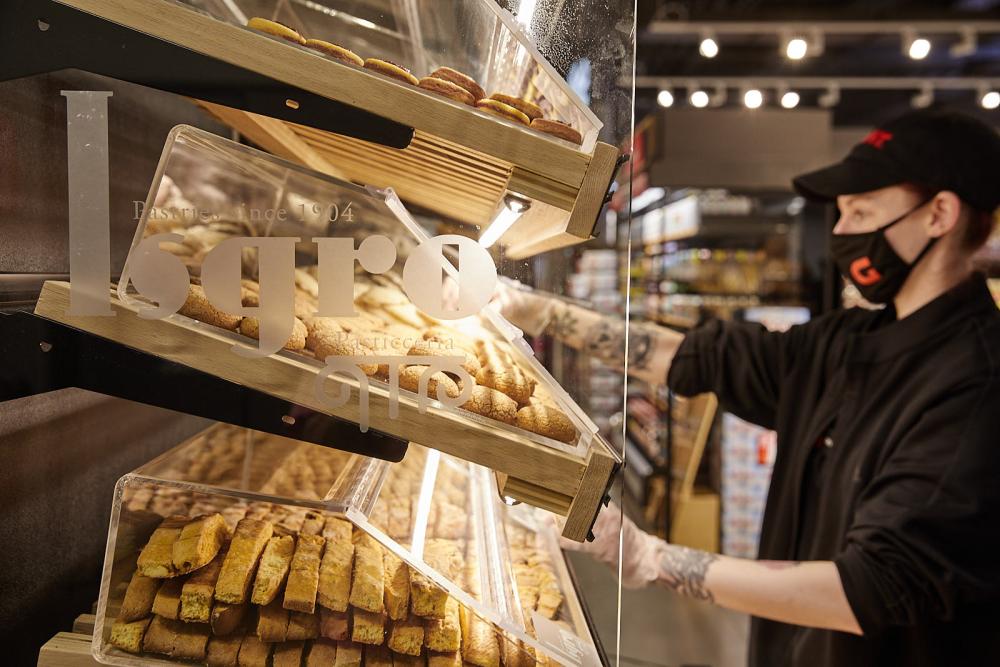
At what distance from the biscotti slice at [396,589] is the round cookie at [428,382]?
0.20 meters

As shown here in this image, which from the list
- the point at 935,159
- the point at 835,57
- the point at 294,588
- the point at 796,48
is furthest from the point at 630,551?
the point at 835,57

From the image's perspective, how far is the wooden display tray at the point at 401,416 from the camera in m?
0.84

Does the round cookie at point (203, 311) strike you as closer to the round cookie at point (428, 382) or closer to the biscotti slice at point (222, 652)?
the round cookie at point (428, 382)

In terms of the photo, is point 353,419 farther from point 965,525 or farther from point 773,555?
point 773,555

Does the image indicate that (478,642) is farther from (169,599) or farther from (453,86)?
(453,86)

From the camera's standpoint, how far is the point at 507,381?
0.93 metres

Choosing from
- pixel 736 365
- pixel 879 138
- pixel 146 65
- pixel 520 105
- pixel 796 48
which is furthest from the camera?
pixel 796 48

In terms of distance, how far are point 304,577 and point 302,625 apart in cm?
6

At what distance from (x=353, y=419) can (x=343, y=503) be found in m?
0.10

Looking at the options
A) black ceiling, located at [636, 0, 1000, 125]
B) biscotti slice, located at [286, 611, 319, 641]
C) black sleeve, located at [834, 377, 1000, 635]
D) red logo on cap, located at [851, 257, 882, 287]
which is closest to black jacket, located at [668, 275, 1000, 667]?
black sleeve, located at [834, 377, 1000, 635]

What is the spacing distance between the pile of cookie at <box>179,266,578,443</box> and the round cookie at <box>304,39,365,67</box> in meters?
0.25

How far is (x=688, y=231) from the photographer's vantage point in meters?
5.59

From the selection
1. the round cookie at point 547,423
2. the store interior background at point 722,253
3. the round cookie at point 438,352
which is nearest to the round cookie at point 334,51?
the round cookie at point 438,352

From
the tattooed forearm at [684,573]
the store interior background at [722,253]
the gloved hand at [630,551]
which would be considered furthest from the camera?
the store interior background at [722,253]
